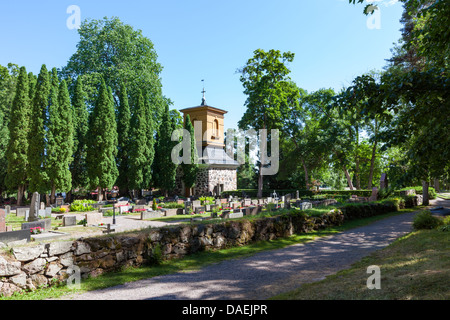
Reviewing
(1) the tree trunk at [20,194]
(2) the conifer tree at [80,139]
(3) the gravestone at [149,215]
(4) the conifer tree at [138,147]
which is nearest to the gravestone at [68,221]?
(3) the gravestone at [149,215]

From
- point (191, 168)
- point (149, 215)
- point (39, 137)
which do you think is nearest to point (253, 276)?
point (149, 215)

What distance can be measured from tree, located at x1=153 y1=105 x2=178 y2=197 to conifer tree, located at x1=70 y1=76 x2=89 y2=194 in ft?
24.3

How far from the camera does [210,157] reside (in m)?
34.8

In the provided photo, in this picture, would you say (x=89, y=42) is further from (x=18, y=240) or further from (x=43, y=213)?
(x=18, y=240)

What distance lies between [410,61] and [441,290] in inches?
906

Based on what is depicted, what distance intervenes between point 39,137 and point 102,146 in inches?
196

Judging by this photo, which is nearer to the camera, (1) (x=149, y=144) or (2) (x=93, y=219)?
(2) (x=93, y=219)

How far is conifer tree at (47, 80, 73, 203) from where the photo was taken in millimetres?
23641

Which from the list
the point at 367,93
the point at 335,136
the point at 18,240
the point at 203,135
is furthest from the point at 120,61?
the point at 367,93

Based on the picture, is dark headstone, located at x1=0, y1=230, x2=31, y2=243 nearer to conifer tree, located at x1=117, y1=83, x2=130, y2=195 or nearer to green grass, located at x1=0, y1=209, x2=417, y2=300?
green grass, located at x1=0, y1=209, x2=417, y2=300

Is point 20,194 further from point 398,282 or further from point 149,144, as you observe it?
point 398,282

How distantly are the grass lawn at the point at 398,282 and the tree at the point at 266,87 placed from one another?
83.6 ft

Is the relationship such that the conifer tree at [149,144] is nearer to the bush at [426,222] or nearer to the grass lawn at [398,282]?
the bush at [426,222]

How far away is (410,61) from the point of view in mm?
21859
